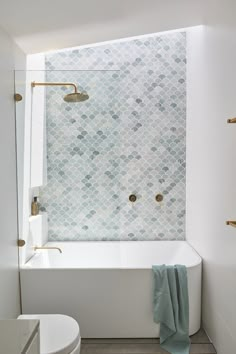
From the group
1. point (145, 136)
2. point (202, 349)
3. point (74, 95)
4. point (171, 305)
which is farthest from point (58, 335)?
point (145, 136)

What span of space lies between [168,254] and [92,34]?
2.30 meters

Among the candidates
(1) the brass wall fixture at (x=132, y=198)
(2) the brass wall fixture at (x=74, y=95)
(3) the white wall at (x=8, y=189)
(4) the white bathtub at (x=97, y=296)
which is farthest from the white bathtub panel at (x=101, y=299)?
(2) the brass wall fixture at (x=74, y=95)

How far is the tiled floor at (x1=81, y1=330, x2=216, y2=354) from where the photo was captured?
2.53 meters

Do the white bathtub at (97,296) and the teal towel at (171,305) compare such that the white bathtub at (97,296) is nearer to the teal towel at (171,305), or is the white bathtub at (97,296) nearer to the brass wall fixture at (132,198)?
the teal towel at (171,305)

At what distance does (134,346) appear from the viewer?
8.52 feet

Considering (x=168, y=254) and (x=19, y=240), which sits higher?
(x=19, y=240)

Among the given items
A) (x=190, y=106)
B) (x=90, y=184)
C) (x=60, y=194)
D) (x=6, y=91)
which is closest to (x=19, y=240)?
(x=60, y=194)

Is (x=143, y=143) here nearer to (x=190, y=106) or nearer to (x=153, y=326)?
(x=190, y=106)

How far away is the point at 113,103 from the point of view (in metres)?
3.16

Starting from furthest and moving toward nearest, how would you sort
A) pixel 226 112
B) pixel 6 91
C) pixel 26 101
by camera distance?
pixel 26 101
pixel 6 91
pixel 226 112

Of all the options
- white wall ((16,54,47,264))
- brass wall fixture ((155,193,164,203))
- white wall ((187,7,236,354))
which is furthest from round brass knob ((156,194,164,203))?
white wall ((16,54,47,264))

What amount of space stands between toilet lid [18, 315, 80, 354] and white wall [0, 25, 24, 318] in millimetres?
455

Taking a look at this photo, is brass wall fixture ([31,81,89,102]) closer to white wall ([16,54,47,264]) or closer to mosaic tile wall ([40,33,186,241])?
white wall ([16,54,47,264])

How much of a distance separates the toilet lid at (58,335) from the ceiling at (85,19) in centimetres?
205
